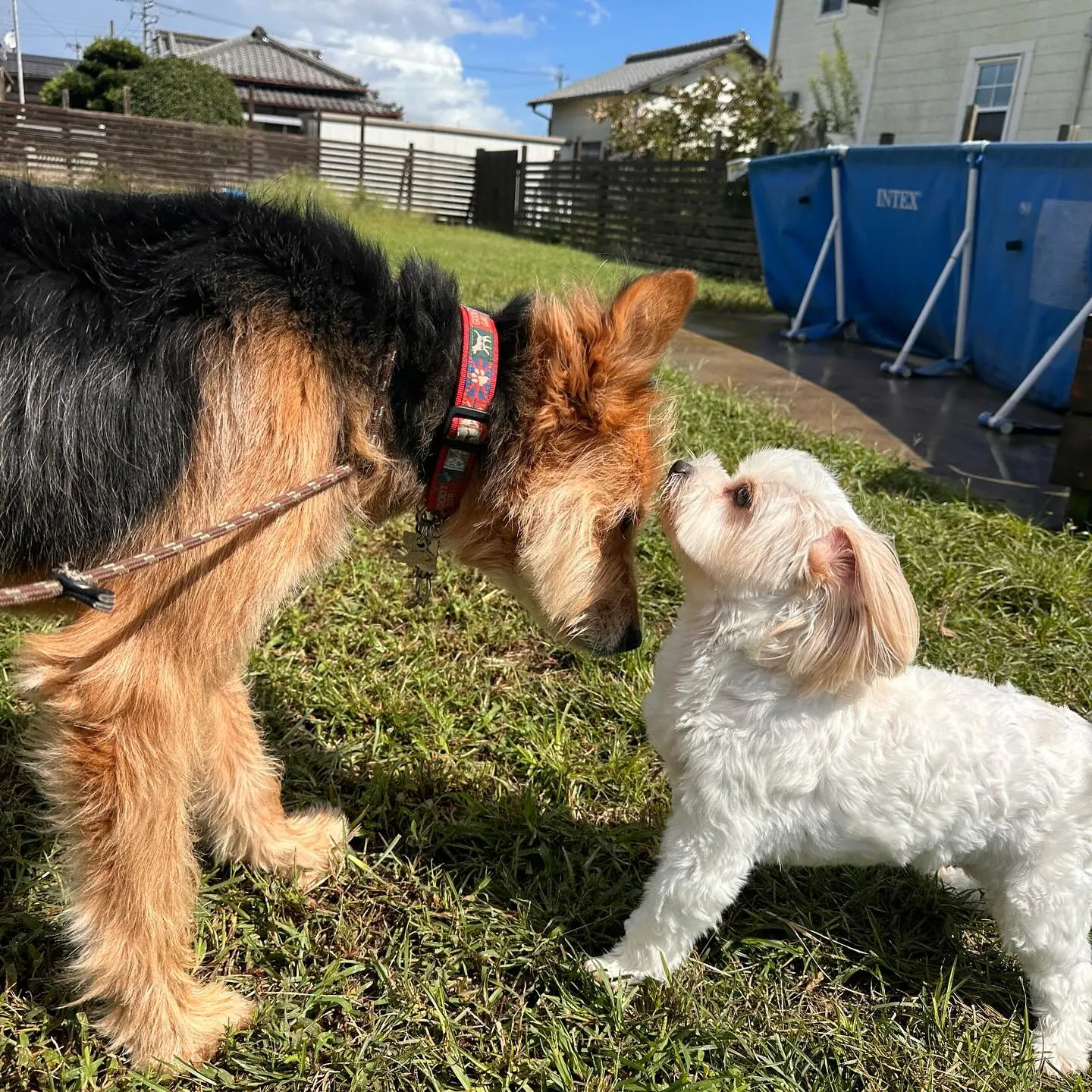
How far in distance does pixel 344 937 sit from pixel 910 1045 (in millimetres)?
1560

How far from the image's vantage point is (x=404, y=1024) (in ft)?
7.19

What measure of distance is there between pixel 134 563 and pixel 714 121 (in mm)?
21874

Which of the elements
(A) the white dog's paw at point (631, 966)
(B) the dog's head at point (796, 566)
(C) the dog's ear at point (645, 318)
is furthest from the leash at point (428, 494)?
(A) the white dog's paw at point (631, 966)

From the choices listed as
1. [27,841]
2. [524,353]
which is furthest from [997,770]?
[27,841]

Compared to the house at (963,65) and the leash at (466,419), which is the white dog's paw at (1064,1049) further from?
the house at (963,65)

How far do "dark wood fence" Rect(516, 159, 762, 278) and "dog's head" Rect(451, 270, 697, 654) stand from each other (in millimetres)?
13851

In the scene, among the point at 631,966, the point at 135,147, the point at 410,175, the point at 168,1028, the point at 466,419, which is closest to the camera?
the point at 168,1028

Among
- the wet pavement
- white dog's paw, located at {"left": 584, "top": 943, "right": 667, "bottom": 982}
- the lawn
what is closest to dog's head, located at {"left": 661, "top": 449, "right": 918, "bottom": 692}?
the lawn

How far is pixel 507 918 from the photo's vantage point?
249 cm

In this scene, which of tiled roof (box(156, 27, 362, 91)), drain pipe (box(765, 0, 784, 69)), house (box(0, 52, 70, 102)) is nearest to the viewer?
drain pipe (box(765, 0, 784, 69))

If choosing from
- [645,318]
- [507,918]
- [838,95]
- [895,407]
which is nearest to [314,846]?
[507,918]

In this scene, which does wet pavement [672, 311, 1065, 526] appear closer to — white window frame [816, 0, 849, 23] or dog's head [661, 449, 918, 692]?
dog's head [661, 449, 918, 692]

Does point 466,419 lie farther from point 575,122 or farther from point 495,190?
point 575,122

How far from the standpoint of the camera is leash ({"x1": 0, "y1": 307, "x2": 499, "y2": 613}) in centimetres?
163
